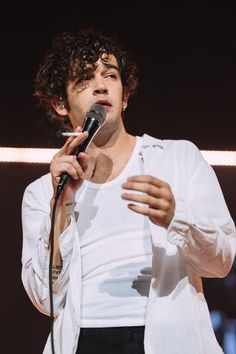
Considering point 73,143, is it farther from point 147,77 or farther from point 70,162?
point 147,77

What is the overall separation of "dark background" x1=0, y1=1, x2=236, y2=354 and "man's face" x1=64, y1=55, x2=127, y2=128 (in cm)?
87

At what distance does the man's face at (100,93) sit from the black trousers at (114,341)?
57 centimetres

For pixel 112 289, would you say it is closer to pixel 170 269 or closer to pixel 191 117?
pixel 170 269

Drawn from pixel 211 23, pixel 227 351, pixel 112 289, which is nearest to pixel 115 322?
pixel 112 289

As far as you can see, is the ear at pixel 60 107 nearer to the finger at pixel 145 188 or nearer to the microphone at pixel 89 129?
the microphone at pixel 89 129

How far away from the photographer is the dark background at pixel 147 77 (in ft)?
8.93

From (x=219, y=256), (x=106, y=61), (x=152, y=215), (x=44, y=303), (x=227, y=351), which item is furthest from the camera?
(x=227, y=351)

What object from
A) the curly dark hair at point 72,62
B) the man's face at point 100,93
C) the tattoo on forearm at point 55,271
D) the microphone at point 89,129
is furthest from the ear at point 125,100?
the tattoo on forearm at point 55,271

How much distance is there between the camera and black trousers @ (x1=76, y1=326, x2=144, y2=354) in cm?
139

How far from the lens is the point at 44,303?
1557 millimetres

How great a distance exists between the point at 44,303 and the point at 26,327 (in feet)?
4.14

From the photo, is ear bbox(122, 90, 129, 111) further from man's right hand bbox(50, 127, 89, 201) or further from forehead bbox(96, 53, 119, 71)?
man's right hand bbox(50, 127, 89, 201)

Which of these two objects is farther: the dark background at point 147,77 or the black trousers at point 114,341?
the dark background at point 147,77

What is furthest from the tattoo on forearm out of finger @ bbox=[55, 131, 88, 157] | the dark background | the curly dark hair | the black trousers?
the dark background
